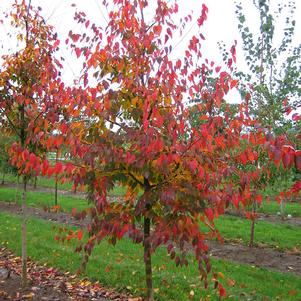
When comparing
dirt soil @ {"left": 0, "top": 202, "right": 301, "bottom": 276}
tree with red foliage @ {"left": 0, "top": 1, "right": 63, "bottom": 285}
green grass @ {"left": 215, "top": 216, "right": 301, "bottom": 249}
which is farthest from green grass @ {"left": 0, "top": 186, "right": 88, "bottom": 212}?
tree with red foliage @ {"left": 0, "top": 1, "right": 63, "bottom": 285}

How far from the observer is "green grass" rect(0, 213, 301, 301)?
6.25 m

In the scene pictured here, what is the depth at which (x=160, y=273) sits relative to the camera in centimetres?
704

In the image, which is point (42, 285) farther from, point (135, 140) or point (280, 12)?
point (280, 12)

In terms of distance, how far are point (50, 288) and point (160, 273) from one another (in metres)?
1.86

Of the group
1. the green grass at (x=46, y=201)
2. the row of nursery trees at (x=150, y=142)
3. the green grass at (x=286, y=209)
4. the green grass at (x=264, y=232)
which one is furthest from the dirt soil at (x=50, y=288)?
the green grass at (x=286, y=209)

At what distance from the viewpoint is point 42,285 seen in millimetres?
6504

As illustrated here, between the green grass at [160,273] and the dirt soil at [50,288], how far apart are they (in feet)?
0.79

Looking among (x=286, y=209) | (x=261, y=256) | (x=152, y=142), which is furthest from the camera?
(x=286, y=209)

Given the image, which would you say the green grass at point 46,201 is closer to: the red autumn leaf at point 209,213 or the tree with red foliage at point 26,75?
the tree with red foliage at point 26,75

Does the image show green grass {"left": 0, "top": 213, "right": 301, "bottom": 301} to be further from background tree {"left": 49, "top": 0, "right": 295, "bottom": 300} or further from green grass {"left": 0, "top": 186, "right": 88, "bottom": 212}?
green grass {"left": 0, "top": 186, "right": 88, "bottom": 212}

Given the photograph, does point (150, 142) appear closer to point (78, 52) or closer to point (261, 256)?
point (78, 52)

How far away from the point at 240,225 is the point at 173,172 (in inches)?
393

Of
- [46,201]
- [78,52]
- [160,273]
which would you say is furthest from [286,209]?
[78,52]

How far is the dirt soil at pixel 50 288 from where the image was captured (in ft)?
19.5
